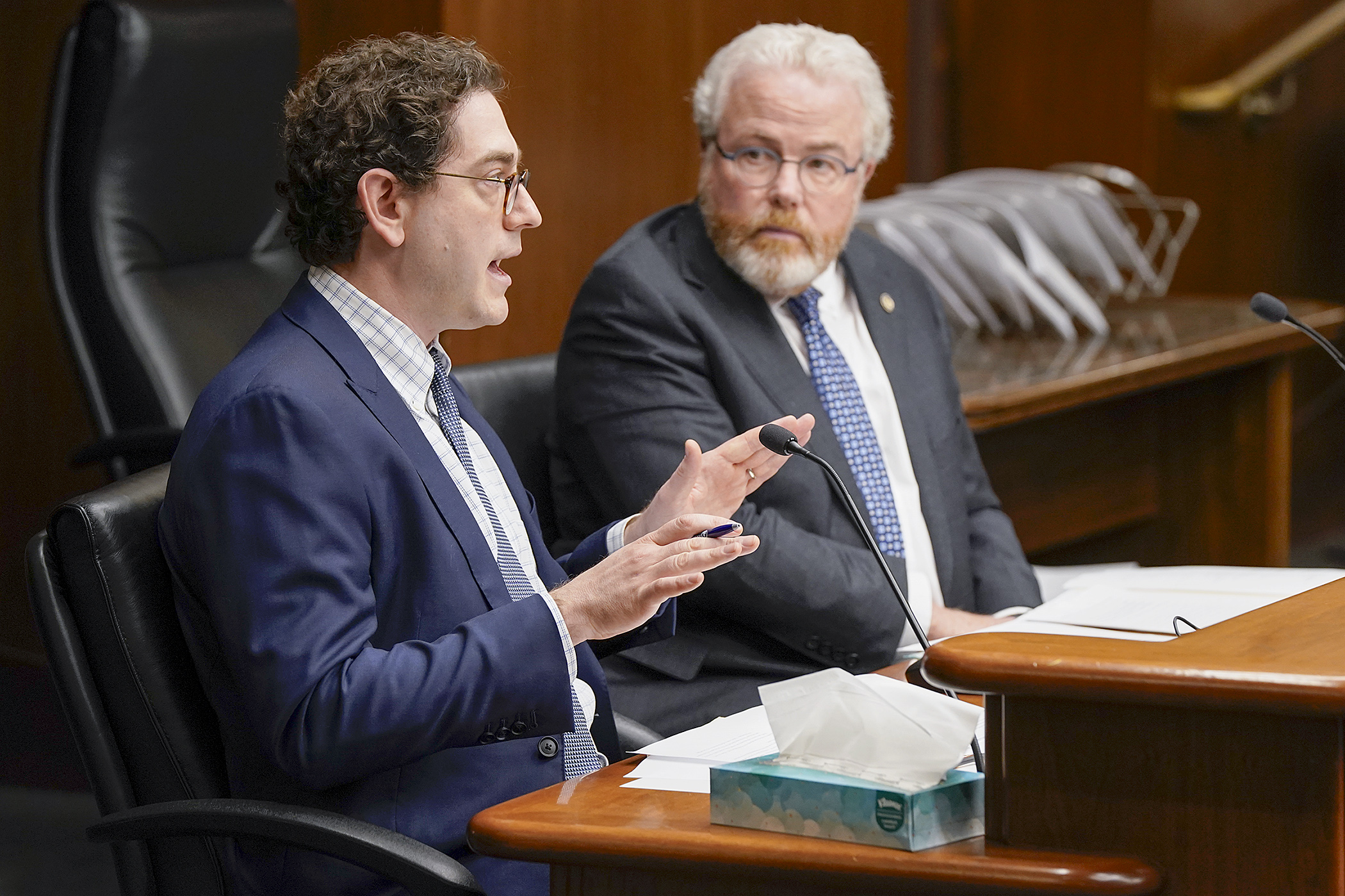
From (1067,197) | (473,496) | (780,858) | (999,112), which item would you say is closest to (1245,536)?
(1067,197)

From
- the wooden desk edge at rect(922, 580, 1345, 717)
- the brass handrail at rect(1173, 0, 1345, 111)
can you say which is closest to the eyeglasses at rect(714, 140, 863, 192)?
the wooden desk edge at rect(922, 580, 1345, 717)

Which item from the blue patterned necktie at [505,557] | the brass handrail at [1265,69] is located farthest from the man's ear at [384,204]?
the brass handrail at [1265,69]

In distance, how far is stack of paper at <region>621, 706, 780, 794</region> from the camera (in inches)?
46.1

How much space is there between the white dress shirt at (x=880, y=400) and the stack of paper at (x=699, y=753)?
703mm

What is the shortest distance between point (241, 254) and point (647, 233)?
84 centimetres

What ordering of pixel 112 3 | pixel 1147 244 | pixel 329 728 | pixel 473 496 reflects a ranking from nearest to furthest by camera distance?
pixel 329 728 < pixel 473 496 < pixel 112 3 < pixel 1147 244

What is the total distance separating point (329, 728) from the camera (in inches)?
46.0

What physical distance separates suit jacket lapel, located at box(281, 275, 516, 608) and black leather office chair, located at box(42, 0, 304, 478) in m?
0.97

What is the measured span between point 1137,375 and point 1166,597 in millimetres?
1477

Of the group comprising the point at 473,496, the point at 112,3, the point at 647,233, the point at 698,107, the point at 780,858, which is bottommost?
the point at 780,858

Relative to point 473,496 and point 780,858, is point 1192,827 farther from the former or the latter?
point 473,496

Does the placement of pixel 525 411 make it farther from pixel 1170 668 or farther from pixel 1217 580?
pixel 1170 668

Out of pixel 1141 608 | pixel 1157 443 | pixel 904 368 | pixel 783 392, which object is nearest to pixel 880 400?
pixel 904 368

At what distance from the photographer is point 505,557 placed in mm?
1397
